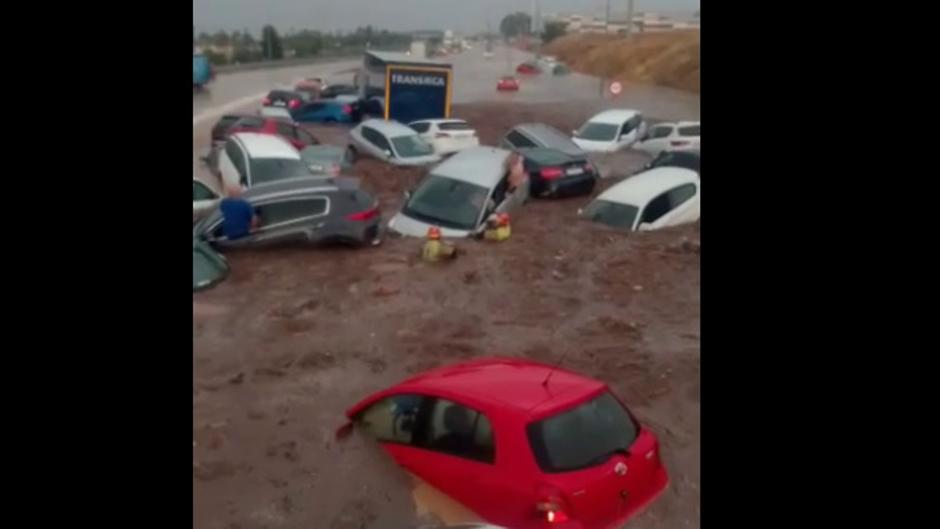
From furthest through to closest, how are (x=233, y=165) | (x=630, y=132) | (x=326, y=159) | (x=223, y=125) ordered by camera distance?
(x=630, y=132) → (x=223, y=125) → (x=326, y=159) → (x=233, y=165)

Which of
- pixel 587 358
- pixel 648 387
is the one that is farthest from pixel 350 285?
pixel 648 387

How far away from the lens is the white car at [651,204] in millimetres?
13969

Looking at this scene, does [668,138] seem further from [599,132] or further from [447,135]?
[447,135]

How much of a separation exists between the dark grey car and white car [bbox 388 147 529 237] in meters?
1.00

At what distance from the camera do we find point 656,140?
24.8 m

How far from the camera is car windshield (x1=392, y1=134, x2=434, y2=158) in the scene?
66.6 feet

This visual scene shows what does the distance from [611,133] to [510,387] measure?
20448 mm

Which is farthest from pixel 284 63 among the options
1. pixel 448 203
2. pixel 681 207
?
pixel 681 207

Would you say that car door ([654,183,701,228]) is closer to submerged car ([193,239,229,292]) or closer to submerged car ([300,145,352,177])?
submerged car ([193,239,229,292])

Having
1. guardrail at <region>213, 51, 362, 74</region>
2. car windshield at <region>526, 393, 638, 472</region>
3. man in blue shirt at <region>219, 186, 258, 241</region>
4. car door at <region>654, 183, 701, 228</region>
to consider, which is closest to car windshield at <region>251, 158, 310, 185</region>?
man in blue shirt at <region>219, 186, 258, 241</region>
